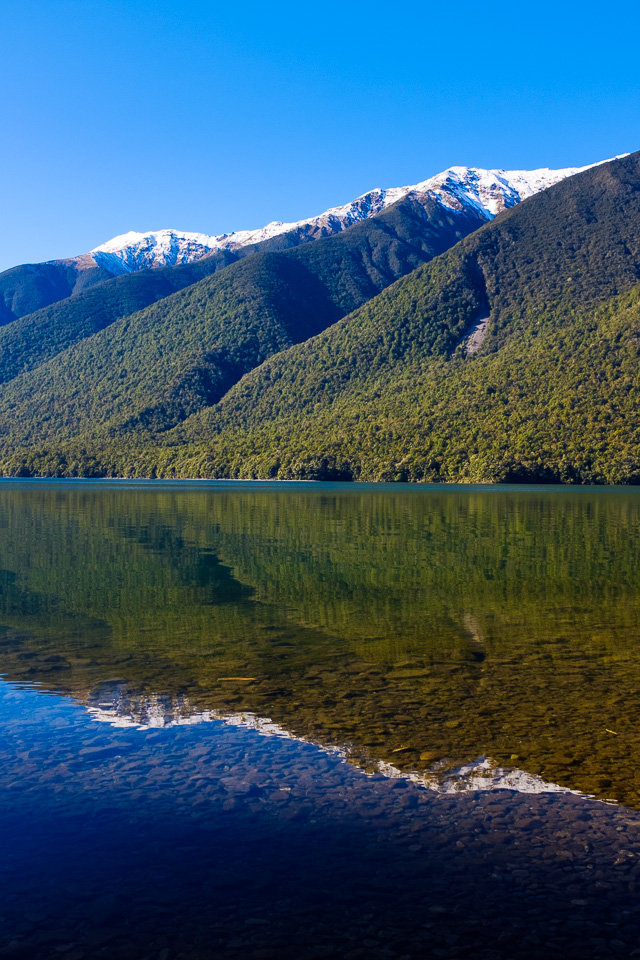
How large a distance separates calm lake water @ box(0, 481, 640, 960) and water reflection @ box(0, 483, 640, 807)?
0.09 m

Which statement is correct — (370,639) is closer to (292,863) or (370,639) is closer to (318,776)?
(318,776)

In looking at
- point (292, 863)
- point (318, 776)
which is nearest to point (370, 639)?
point (318, 776)

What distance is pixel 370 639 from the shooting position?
1900 centimetres

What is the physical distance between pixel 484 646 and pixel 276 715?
7.03 meters

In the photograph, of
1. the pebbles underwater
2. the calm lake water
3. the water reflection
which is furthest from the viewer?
the water reflection

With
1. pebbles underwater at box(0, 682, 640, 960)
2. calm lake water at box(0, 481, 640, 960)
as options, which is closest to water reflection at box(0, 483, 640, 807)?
calm lake water at box(0, 481, 640, 960)

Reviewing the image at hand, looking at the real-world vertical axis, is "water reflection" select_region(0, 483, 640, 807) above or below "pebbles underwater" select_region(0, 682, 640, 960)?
below

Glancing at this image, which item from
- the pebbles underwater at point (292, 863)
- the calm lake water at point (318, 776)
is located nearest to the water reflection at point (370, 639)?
the calm lake water at point (318, 776)

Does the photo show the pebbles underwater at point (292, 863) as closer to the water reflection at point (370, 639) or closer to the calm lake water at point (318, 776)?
the calm lake water at point (318, 776)

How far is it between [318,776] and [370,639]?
350 inches

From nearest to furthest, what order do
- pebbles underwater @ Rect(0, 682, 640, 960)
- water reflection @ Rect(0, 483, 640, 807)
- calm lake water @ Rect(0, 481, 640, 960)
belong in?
1. pebbles underwater @ Rect(0, 682, 640, 960)
2. calm lake water @ Rect(0, 481, 640, 960)
3. water reflection @ Rect(0, 483, 640, 807)

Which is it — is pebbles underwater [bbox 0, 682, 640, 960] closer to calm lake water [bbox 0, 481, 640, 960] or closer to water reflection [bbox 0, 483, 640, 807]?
calm lake water [bbox 0, 481, 640, 960]

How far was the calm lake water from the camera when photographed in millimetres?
7102

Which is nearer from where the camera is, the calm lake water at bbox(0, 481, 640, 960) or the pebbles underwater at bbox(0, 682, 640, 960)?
the pebbles underwater at bbox(0, 682, 640, 960)
